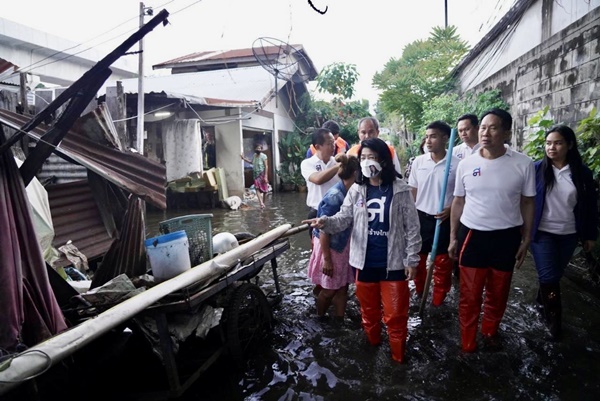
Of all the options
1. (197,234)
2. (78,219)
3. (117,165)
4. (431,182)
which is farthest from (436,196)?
(78,219)

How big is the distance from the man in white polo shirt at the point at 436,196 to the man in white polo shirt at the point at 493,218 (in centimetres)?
81

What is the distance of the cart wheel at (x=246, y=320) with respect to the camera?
3420mm

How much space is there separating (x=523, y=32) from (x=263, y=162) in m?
8.11

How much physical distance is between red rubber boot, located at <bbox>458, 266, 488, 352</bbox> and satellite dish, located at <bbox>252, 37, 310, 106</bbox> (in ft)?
36.6

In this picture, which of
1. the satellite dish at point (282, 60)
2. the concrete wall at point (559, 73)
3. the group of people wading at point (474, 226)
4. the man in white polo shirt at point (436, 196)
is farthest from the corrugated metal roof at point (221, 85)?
the group of people wading at point (474, 226)

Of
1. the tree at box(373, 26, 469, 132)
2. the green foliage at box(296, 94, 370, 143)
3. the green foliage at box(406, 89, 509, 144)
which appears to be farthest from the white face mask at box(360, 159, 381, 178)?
the green foliage at box(296, 94, 370, 143)

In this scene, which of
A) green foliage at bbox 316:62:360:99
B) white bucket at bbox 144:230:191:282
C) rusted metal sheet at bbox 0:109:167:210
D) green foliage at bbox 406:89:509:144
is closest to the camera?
rusted metal sheet at bbox 0:109:167:210

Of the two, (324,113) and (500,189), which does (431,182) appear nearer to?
(500,189)

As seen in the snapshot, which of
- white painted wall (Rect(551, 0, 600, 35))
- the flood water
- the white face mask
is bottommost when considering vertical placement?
the flood water

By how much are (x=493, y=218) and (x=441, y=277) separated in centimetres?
141

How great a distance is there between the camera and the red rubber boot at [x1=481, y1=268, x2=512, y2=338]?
11.5 ft

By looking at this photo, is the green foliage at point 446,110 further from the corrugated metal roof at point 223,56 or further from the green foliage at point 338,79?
the corrugated metal roof at point 223,56

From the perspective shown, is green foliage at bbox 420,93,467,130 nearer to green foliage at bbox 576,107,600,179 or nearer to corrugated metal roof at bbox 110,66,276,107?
corrugated metal roof at bbox 110,66,276,107

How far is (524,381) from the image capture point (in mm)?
3203
